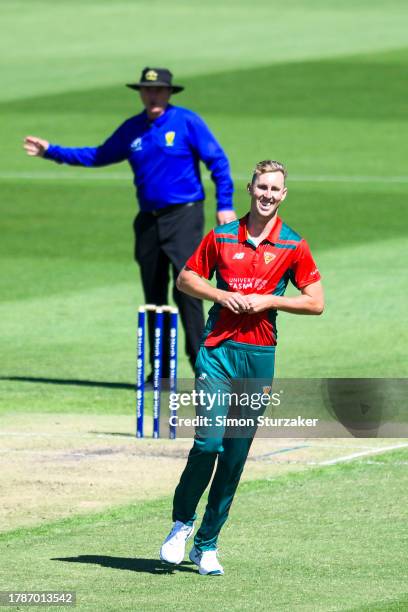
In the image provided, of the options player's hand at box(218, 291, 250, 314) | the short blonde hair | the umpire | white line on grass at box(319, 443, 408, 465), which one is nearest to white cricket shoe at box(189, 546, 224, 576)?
player's hand at box(218, 291, 250, 314)

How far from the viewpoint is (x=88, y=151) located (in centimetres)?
1480

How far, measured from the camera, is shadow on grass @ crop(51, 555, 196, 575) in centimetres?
862

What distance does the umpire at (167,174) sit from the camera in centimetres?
1440

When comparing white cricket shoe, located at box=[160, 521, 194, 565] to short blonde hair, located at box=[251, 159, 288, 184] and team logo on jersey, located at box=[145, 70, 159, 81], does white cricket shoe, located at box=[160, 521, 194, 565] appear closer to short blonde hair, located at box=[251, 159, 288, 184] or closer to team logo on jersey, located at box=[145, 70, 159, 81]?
short blonde hair, located at box=[251, 159, 288, 184]

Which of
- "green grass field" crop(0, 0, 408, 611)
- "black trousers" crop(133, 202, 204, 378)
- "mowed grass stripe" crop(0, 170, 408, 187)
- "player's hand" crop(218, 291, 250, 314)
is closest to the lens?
"player's hand" crop(218, 291, 250, 314)

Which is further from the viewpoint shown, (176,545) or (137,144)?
(137,144)

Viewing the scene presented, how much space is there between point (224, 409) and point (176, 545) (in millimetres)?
748

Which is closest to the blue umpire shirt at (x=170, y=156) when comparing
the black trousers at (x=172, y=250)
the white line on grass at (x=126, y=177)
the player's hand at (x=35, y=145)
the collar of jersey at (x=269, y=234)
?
the black trousers at (x=172, y=250)

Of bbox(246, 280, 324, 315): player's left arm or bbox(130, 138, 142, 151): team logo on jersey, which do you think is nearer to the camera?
bbox(246, 280, 324, 315): player's left arm

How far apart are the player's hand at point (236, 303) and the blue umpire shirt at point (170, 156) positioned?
607cm

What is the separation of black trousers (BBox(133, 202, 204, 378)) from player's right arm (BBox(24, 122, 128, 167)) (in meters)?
0.57

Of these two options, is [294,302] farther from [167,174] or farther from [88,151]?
[88,151]

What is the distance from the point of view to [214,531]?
8586mm

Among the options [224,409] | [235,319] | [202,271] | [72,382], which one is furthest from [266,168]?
[72,382]
